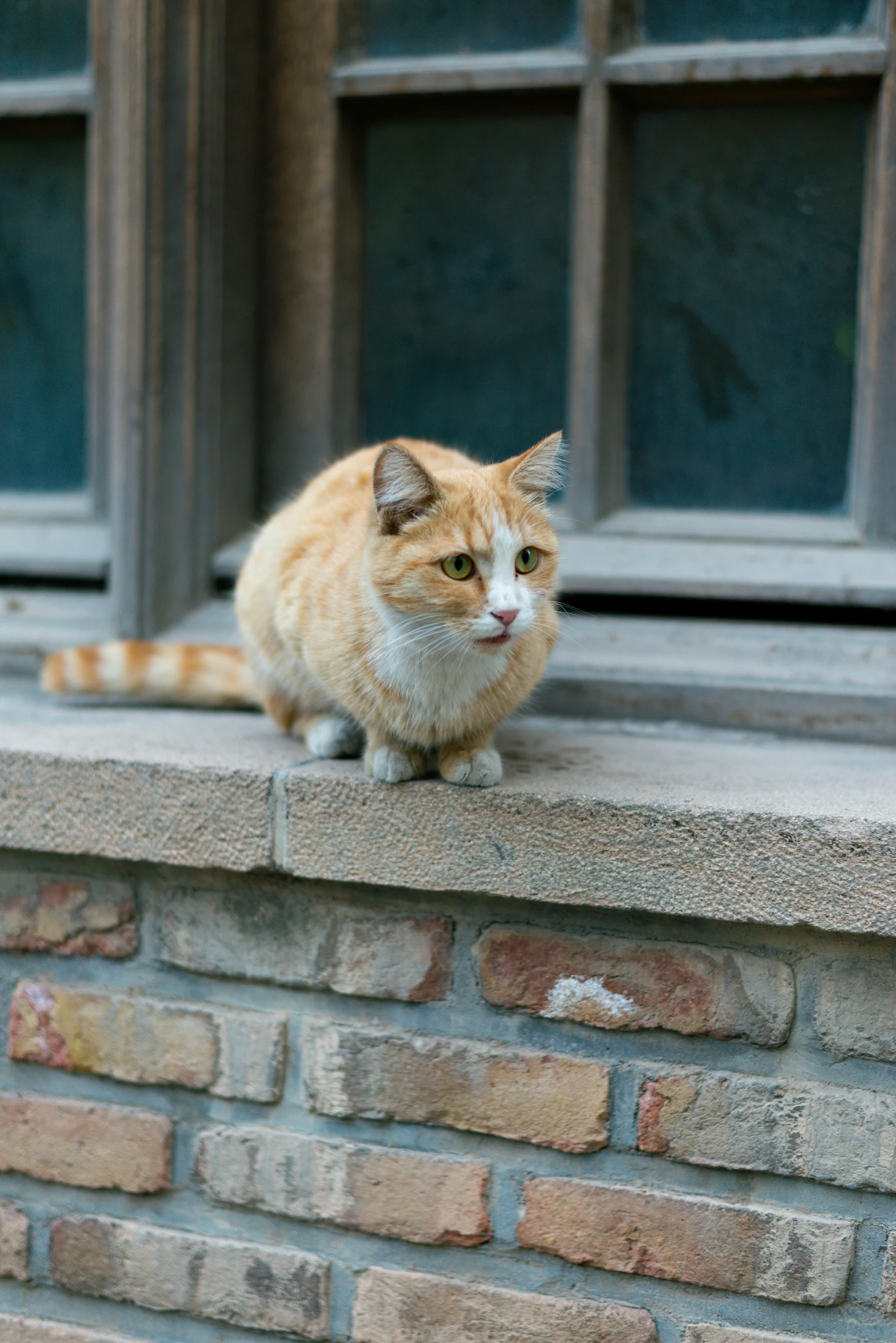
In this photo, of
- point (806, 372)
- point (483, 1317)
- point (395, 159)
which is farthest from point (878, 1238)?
point (395, 159)

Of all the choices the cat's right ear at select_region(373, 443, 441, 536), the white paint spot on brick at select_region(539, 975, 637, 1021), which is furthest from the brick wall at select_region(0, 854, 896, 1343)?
the cat's right ear at select_region(373, 443, 441, 536)

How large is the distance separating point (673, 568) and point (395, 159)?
33.6 inches

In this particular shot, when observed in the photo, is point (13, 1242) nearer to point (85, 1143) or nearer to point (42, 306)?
point (85, 1143)

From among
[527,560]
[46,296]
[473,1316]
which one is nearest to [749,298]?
[527,560]

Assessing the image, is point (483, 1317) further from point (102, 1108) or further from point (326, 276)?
point (326, 276)

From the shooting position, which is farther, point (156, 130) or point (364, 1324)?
point (156, 130)

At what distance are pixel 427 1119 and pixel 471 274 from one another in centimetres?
135

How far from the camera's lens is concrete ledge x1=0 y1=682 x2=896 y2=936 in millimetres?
1353

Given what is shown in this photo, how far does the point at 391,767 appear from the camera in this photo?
4.91ft

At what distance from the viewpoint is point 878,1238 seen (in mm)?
1378

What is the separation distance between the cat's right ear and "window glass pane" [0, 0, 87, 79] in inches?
48.9

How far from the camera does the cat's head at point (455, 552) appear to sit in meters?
1.38

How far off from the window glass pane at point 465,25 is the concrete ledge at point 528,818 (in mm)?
1137

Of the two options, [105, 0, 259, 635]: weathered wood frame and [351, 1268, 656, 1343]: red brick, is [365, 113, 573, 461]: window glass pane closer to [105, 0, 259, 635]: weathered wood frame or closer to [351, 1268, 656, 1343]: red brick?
[105, 0, 259, 635]: weathered wood frame
